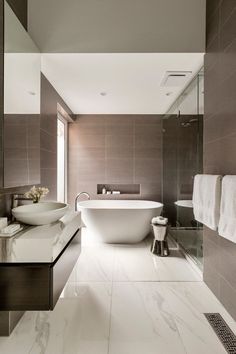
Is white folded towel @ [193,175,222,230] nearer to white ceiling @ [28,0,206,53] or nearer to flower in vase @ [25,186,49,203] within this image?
white ceiling @ [28,0,206,53]

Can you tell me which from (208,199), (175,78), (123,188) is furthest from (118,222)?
(175,78)

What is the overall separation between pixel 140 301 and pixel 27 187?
157 cm

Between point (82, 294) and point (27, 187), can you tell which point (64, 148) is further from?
point (82, 294)

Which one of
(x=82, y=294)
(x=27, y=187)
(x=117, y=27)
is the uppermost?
(x=117, y=27)

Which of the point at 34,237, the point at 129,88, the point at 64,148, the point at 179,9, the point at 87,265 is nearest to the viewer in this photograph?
the point at 34,237

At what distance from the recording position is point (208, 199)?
196 cm

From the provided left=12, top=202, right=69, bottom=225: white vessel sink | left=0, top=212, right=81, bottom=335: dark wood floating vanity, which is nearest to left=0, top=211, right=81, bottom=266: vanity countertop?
left=0, top=212, right=81, bottom=335: dark wood floating vanity

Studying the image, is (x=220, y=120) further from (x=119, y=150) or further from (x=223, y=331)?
(x=119, y=150)

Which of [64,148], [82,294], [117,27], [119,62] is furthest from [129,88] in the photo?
[82,294]

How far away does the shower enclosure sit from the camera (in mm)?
2668

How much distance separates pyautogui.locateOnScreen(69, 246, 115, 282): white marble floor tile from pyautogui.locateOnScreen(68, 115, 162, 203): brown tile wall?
1384mm

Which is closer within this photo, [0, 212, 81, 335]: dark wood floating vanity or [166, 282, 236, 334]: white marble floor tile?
[0, 212, 81, 335]: dark wood floating vanity

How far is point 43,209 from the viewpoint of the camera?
79.9 inches

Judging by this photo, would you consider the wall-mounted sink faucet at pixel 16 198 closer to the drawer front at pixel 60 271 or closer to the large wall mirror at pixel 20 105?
the large wall mirror at pixel 20 105
